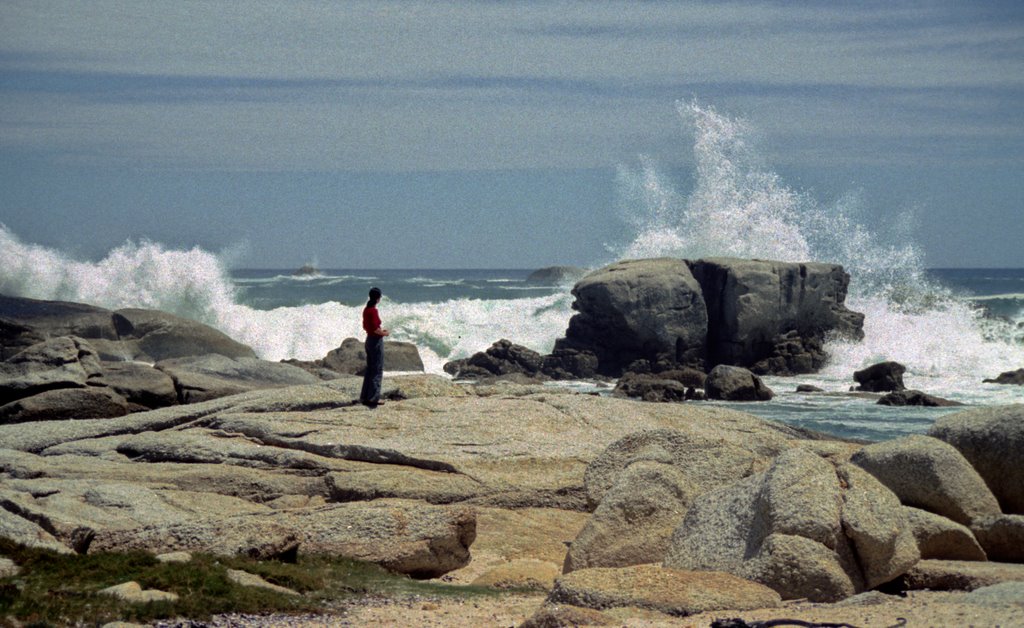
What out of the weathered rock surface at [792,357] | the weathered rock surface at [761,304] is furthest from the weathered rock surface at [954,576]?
the weathered rock surface at [761,304]

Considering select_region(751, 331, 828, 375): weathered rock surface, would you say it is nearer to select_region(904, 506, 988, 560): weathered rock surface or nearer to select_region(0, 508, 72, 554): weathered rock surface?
select_region(904, 506, 988, 560): weathered rock surface

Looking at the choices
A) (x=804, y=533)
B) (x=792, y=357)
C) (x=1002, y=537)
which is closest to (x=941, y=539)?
(x=1002, y=537)

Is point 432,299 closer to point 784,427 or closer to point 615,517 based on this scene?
point 784,427

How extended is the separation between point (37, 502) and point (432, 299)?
241 feet

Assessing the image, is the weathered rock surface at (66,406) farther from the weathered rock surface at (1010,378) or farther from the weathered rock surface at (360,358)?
the weathered rock surface at (1010,378)

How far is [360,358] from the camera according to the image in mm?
36062

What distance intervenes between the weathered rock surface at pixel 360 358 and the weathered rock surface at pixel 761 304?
33.8 ft

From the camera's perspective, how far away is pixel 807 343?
1577 inches

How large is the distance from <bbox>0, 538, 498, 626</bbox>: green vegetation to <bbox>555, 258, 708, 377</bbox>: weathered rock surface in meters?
29.1

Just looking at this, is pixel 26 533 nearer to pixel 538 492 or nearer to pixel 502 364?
pixel 538 492

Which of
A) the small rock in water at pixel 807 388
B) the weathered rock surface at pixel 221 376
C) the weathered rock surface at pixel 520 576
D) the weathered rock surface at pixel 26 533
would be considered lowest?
the weathered rock surface at pixel 520 576

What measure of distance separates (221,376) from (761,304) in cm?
2275

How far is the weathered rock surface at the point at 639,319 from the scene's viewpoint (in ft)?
126

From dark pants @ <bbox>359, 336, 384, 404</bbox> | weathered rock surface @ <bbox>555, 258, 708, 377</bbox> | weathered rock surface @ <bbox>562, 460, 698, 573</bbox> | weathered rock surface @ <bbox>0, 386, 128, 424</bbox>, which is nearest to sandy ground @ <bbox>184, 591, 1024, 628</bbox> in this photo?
weathered rock surface @ <bbox>562, 460, 698, 573</bbox>
